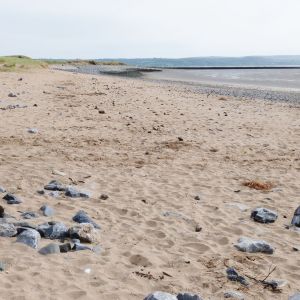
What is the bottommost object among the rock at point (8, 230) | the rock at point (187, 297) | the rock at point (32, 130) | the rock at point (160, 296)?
the rock at point (187, 297)

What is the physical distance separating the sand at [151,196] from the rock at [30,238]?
3.5 inches

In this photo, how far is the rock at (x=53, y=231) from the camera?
5.57 m

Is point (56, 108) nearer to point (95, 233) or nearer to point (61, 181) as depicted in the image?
point (61, 181)

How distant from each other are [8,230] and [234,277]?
287cm

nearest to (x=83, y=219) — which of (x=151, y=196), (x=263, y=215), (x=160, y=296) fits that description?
(x=151, y=196)

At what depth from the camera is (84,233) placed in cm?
557

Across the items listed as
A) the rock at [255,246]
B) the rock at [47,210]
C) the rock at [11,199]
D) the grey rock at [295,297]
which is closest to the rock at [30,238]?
the rock at [47,210]

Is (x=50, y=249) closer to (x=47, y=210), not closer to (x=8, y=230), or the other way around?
(x=8, y=230)

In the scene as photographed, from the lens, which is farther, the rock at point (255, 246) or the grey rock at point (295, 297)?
the rock at point (255, 246)

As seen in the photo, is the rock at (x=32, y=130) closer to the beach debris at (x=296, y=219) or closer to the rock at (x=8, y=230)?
the rock at (x=8, y=230)

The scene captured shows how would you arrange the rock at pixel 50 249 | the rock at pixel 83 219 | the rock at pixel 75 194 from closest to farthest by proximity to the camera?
the rock at pixel 50 249 < the rock at pixel 83 219 < the rock at pixel 75 194

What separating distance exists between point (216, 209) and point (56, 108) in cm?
1115

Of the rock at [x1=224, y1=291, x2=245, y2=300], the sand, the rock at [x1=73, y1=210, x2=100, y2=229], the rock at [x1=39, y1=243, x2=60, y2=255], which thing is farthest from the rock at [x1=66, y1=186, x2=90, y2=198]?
the rock at [x1=224, y1=291, x2=245, y2=300]

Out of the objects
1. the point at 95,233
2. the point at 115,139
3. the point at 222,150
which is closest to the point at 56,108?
the point at 115,139
